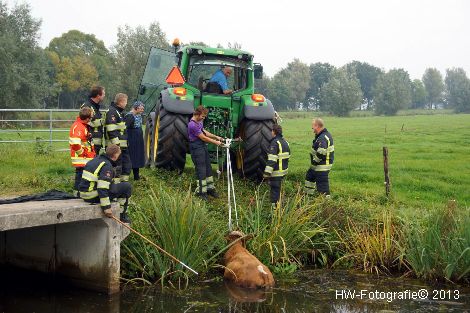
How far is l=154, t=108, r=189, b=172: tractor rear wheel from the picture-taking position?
10773mm

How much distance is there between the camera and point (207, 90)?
1170 cm

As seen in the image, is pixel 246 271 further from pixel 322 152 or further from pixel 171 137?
pixel 171 137

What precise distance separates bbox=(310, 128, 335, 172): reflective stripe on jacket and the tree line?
28.9 ft

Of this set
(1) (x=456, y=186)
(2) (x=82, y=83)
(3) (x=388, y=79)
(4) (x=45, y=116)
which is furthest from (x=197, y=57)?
(3) (x=388, y=79)

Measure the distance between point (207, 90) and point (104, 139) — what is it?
318 centimetres

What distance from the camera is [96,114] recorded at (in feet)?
28.6

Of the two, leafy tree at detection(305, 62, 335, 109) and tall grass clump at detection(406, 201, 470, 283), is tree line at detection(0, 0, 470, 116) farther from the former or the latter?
tall grass clump at detection(406, 201, 470, 283)

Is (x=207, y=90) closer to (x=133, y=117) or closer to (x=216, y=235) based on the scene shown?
(x=133, y=117)

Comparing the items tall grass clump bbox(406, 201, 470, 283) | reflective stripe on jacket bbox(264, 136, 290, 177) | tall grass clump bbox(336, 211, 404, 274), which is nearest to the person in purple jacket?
reflective stripe on jacket bbox(264, 136, 290, 177)

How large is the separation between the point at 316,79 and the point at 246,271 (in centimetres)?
10201

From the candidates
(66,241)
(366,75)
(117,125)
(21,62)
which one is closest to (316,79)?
(366,75)

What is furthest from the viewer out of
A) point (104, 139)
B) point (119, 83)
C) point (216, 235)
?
point (119, 83)

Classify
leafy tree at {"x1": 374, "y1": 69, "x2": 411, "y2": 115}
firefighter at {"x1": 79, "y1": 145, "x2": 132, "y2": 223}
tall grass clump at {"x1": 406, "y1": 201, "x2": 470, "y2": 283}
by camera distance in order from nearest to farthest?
firefighter at {"x1": 79, "y1": 145, "x2": 132, "y2": 223}, tall grass clump at {"x1": 406, "y1": 201, "x2": 470, "y2": 283}, leafy tree at {"x1": 374, "y1": 69, "x2": 411, "y2": 115}

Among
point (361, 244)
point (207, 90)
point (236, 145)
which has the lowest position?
point (361, 244)
